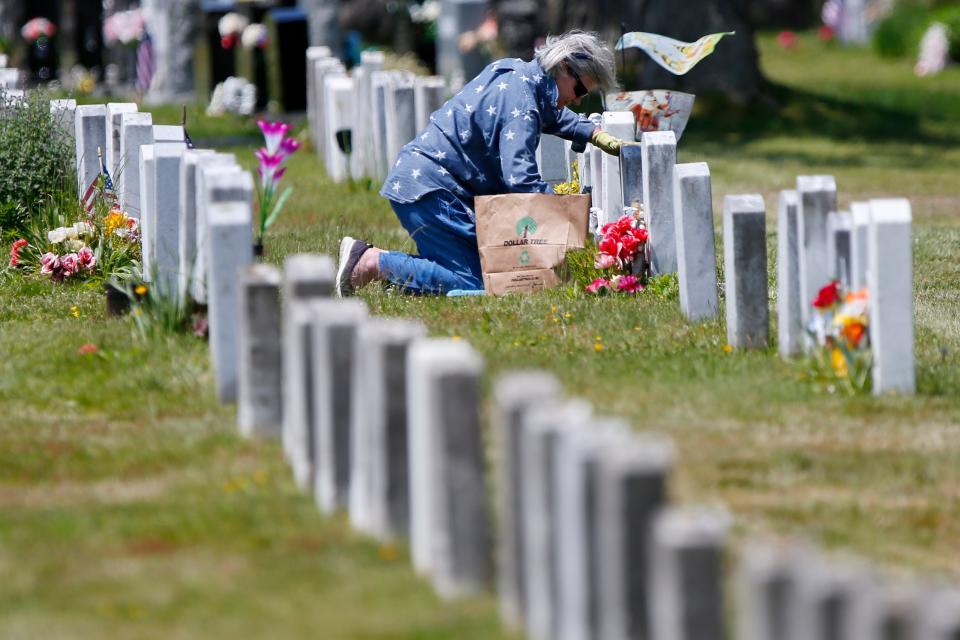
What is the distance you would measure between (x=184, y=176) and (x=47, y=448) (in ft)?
4.95

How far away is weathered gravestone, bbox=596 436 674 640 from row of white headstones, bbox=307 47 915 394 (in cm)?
290

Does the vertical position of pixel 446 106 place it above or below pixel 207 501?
above

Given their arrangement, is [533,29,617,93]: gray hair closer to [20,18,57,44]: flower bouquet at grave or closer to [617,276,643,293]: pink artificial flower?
[617,276,643,293]: pink artificial flower

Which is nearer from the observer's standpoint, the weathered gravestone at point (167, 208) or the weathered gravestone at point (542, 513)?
the weathered gravestone at point (542, 513)

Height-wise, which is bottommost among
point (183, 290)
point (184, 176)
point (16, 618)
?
point (16, 618)

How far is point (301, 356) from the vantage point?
4746 millimetres

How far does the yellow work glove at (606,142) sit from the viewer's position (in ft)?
26.9

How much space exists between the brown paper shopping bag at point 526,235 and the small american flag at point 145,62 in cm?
1669

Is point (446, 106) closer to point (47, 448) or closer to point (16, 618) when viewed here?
point (47, 448)

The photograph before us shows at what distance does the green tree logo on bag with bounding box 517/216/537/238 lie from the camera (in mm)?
8023

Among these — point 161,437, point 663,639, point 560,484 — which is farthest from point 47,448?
point 663,639

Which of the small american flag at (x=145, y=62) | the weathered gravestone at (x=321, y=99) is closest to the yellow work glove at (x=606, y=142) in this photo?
the weathered gravestone at (x=321, y=99)

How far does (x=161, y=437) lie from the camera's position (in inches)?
218

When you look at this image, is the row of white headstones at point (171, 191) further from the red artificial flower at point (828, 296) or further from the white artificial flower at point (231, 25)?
→ the white artificial flower at point (231, 25)
